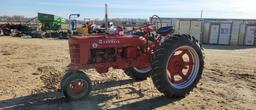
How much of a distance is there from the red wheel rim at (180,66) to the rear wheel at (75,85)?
1994mm

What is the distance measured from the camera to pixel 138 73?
9883 mm

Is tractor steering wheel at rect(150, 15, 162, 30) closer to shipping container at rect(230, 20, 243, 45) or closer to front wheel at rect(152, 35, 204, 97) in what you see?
front wheel at rect(152, 35, 204, 97)

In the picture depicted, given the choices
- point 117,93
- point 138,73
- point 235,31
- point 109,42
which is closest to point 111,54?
point 109,42

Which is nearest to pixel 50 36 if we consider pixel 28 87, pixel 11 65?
pixel 11 65

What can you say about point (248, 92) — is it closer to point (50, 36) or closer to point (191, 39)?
point (191, 39)

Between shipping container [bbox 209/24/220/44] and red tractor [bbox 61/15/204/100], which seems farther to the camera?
shipping container [bbox 209/24/220/44]

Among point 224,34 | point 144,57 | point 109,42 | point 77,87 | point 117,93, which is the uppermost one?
point 109,42

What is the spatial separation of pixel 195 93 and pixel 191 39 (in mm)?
1266

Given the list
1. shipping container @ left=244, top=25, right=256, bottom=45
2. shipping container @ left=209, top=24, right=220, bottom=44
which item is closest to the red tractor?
shipping container @ left=244, top=25, right=256, bottom=45

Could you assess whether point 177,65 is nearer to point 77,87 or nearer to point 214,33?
point 77,87

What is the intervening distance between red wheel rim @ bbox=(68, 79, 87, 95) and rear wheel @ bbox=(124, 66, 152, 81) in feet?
7.93

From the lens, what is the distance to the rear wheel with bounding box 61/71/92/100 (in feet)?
24.5

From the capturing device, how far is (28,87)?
882 cm

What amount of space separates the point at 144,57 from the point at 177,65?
2.59 feet
